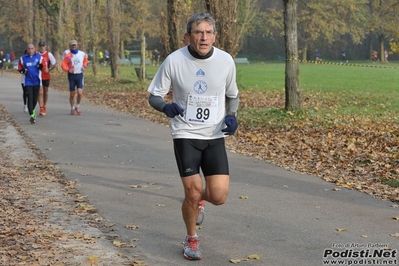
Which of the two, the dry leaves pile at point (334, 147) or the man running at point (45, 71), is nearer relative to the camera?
the dry leaves pile at point (334, 147)

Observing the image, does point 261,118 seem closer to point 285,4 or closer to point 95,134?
point 285,4

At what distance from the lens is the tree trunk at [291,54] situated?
18.4 meters

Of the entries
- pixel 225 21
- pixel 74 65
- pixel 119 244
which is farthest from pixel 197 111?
pixel 225 21

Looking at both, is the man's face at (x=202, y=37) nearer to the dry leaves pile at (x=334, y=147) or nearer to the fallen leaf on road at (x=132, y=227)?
the fallen leaf on road at (x=132, y=227)

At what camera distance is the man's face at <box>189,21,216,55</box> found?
633cm

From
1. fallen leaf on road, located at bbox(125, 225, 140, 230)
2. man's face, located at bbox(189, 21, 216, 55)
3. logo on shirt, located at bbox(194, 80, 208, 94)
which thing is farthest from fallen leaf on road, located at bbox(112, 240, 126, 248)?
man's face, located at bbox(189, 21, 216, 55)

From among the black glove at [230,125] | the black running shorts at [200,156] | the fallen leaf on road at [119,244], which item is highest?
the black glove at [230,125]

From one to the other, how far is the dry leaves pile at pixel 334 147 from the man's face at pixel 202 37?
11.8ft

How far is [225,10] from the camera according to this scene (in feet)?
77.7

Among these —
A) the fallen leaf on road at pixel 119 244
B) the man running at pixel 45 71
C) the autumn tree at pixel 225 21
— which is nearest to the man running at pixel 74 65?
the man running at pixel 45 71

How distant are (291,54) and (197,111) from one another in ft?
40.8

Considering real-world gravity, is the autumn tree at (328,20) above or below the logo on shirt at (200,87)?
above

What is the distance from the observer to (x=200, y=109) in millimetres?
6469

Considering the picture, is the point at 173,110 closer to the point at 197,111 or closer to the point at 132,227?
the point at 197,111
